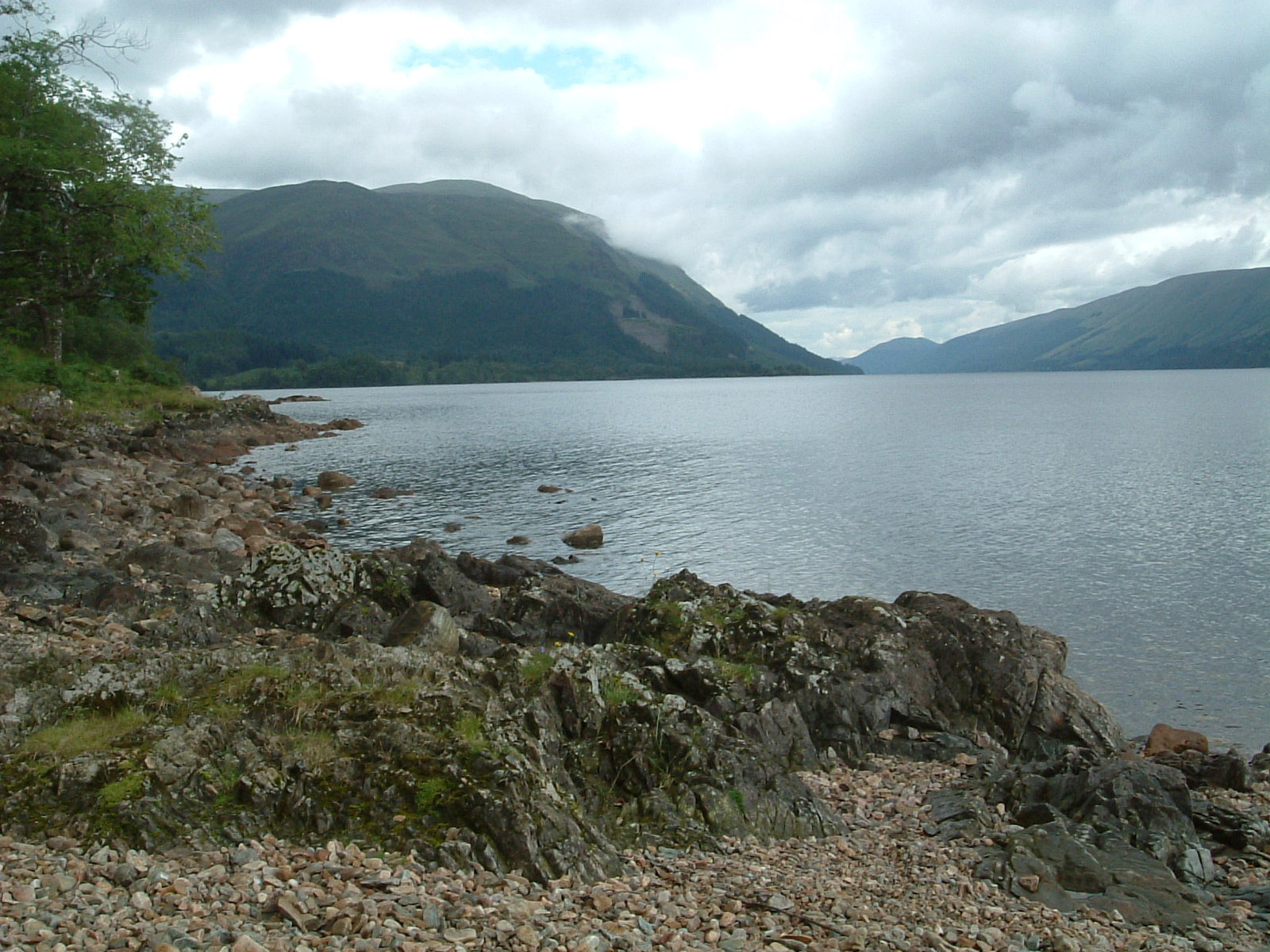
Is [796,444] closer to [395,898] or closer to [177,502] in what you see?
[177,502]

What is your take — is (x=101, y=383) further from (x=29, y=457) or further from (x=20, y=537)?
(x=20, y=537)

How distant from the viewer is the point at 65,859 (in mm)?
8133

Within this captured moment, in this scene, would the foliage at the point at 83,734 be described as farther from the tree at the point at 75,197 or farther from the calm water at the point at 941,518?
the tree at the point at 75,197

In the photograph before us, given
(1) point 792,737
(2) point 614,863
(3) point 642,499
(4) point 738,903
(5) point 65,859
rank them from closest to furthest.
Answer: (5) point 65,859 → (4) point 738,903 → (2) point 614,863 → (1) point 792,737 → (3) point 642,499

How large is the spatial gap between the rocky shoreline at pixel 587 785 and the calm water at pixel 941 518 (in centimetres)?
650

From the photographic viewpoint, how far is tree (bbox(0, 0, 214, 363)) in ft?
143

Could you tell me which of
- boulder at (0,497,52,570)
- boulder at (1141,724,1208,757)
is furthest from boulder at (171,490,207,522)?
boulder at (1141,724,1208,757)

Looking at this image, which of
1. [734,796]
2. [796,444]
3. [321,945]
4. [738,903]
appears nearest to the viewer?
[321,945]

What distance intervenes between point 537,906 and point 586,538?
30.0 meters

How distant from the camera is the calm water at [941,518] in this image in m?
24.7

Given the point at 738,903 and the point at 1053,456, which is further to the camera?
the point at 1053,456

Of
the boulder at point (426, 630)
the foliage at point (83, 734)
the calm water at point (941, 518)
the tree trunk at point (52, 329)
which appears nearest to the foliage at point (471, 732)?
the foliage at point (83, 734)

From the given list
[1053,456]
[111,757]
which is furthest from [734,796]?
[1053,456]

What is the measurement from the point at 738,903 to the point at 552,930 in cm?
220
